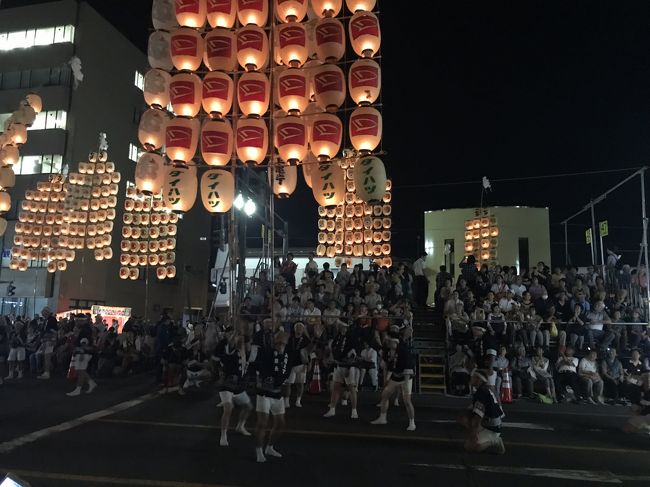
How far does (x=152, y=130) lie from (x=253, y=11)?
Answer: 463 cm

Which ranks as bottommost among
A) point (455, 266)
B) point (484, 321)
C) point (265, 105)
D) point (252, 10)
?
point (484, 321)

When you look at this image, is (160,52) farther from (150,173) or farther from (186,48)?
(150,173)

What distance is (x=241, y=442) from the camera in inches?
349

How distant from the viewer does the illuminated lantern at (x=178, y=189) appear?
14.8 m

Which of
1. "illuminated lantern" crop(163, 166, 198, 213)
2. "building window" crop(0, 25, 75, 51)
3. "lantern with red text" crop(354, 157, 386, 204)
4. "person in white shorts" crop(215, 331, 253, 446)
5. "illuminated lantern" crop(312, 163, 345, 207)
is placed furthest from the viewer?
"building window" crop(0, 25, 75, 51)

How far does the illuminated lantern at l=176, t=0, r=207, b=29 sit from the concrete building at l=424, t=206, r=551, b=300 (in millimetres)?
19690

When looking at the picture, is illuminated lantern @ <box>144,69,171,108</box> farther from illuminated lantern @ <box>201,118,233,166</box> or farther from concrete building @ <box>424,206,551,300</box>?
concrete building @ <box>424,206,551,300</box>

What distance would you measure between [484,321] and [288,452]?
304 inches

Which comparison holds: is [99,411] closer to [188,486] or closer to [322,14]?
[188,486]

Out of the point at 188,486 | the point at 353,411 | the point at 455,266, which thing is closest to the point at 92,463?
the point at 188,486

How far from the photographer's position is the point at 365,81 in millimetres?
14062

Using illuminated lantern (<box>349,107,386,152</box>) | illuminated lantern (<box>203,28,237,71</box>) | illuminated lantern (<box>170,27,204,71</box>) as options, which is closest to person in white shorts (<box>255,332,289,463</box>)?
illuminated lantern (<box>349,107,386,152</box>)

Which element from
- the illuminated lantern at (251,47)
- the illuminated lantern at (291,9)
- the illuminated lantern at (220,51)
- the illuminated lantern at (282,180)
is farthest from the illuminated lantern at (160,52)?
the illuminated lantern at (282,180)

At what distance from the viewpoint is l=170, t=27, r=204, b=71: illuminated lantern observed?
47.3 feet
